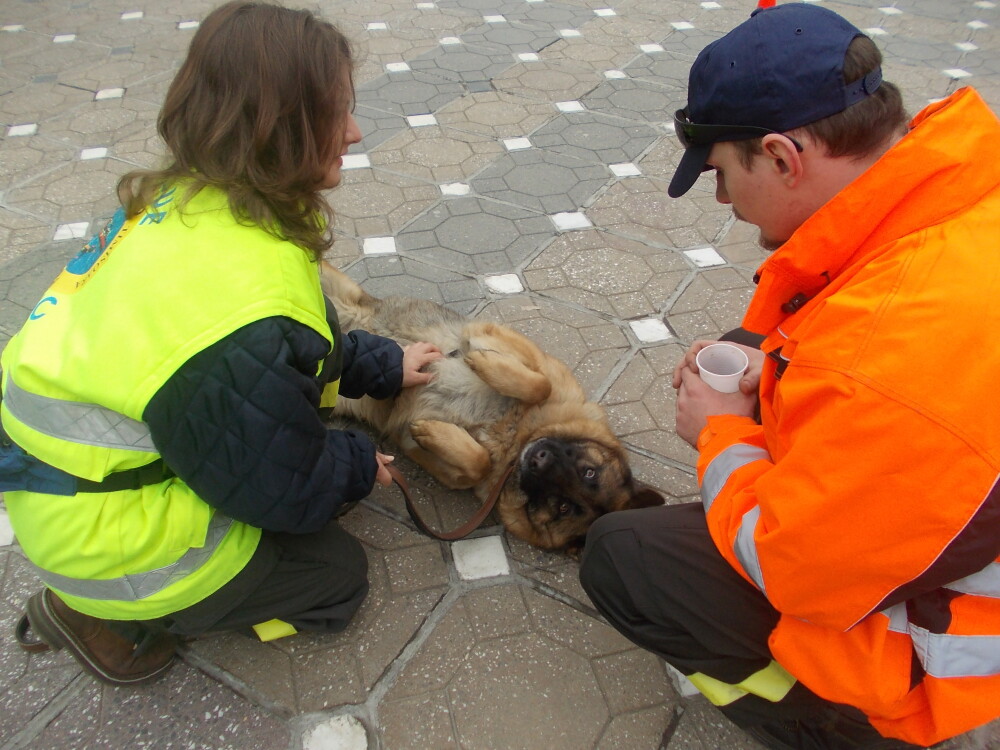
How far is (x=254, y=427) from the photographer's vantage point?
6.15 ft

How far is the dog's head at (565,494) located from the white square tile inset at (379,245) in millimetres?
2151

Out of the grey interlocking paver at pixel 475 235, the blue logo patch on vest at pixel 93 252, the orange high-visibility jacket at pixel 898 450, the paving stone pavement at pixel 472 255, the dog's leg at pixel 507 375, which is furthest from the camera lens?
the grey interlocking paver at pixel 475 235

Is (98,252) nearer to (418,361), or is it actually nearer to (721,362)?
(418,361)

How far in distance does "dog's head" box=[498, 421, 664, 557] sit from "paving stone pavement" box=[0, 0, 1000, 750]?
111 millimetres

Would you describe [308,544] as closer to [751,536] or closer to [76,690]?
[76,690]

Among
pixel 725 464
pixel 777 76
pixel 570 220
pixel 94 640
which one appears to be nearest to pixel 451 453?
pixel 725 464

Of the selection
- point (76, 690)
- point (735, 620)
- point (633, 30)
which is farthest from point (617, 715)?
point (633, 30)

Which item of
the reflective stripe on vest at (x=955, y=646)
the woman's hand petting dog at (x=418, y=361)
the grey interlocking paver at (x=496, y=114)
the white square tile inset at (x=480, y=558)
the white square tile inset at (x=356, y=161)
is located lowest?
the white square tile inset at (x=480, y=558)

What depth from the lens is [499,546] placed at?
3.08 metres

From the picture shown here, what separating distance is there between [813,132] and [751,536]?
1112mm

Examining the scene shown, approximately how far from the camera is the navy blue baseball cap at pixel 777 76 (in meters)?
1.79

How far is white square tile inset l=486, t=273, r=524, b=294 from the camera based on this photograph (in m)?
4.38

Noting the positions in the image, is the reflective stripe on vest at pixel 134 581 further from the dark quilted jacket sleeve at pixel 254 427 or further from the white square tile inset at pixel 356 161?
the white square tile inset at pixel 356 161

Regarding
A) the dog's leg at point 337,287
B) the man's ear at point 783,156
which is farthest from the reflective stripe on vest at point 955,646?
the dog's leg at point 337,287
